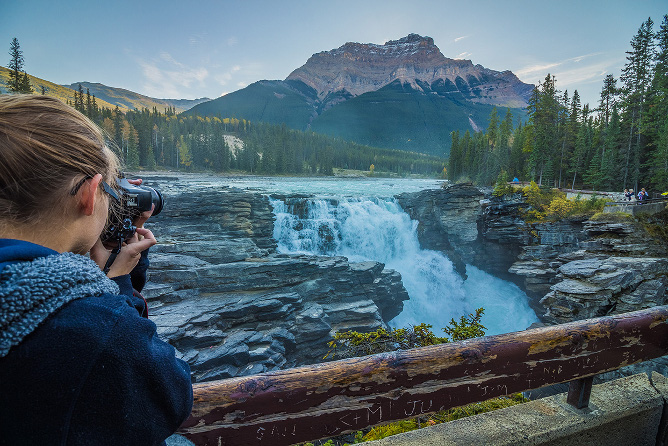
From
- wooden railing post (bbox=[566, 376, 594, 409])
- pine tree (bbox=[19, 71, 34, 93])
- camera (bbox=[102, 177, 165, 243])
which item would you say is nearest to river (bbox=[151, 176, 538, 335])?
wooden railing post (bbox=[566, 376, 594, 409])

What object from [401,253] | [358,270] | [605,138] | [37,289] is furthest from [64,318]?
[605,138]

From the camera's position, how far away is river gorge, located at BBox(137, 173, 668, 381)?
12930 millimetres

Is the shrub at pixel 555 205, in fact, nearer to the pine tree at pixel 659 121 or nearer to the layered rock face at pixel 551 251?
the layered rock face at pixel 551 251

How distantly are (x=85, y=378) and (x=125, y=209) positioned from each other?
3.00 feet

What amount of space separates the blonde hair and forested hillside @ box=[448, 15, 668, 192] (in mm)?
35166

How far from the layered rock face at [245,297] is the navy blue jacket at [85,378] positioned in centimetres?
1082

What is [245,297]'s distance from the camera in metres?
14.3

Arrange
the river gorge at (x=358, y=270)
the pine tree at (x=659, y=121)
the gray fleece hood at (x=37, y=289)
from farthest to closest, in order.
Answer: the pine tree at (x=659, y=121), the river gorge at (x=358, y=270), the gray fleece hood at (x=37, y=289)

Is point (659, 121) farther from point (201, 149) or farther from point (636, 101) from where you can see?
point (201, 149)

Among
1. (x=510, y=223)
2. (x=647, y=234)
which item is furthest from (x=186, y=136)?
(x=647, y=234)

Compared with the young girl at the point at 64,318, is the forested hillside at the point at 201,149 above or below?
above

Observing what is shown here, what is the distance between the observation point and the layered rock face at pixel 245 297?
37.2 feet

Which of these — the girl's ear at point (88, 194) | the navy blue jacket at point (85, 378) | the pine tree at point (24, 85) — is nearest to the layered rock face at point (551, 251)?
the navy blue jacket at point (85, 378)

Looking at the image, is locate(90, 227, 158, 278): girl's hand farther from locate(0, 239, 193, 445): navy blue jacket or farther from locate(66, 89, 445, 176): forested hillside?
locate(66, 89, 445, 176): forested hillside
